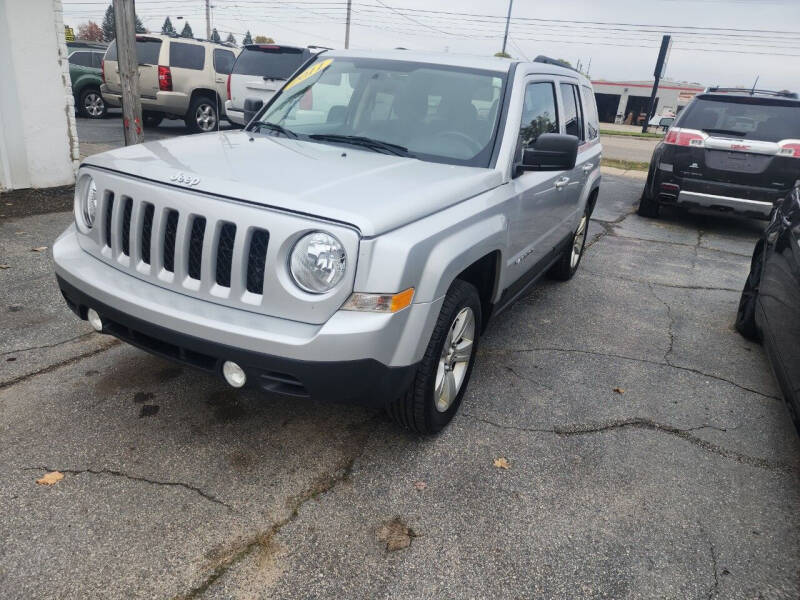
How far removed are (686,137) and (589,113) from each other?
300 centimetres

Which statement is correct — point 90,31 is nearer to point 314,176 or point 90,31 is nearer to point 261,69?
point 261,69

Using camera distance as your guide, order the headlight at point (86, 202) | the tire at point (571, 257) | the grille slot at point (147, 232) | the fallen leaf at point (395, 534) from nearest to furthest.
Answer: the fallen leaf at point (395, 534), the grille slot at point (147, 232), the headlight at point (86, 202), the tire at point (571, 257)

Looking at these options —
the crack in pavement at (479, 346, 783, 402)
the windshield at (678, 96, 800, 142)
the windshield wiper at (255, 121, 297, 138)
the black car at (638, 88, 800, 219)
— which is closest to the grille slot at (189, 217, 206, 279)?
the windshield wiper at (255, 121, 297, 138)

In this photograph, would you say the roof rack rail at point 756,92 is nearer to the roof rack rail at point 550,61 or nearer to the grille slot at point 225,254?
the roof rack rail at point 550,61

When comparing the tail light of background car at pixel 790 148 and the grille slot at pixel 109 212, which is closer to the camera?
the grille slot at pixel 109 212

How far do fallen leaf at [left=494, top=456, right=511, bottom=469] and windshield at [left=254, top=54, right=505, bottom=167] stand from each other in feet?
5.15

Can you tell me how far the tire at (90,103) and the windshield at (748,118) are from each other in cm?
1349

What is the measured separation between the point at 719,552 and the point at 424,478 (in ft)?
4.20

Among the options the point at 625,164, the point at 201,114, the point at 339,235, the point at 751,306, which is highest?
the point at 339,235

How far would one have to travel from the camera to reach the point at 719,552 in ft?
8.25

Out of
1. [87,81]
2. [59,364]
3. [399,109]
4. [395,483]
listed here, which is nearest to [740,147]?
[399,109]

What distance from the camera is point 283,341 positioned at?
89.8 inches

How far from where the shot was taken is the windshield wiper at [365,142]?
334 cm

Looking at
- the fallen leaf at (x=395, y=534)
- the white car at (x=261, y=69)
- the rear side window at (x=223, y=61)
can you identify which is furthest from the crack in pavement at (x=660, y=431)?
the rear side window at (x=223, y=61)
